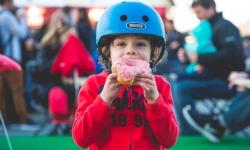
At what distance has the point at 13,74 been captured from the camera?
7652 millimetres

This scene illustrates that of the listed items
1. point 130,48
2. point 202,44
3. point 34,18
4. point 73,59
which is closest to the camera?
point 130,48

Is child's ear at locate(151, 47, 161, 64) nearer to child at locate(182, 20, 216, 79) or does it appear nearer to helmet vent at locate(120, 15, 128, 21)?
helmet vent at locate(120, 15, 128, 21)

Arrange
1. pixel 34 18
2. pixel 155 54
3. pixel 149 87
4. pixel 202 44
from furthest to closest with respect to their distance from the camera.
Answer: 1. pixel 34 18
2. pixel 202 44
3. pixel 155 54
4. pixel 149 87

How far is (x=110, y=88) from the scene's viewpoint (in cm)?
228

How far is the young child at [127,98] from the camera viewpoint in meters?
2.30

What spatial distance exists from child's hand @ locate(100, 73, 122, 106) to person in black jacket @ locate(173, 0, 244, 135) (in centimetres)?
407

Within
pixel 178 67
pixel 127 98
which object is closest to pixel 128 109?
pixel 127 98

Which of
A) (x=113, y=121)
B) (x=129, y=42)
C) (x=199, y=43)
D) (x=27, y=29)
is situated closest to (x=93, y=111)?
(x=113, y=121)

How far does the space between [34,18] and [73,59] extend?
1732 millimetres

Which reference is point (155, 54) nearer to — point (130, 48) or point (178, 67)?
point (130, 48)

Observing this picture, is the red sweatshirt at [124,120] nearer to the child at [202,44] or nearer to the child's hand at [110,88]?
the child's hand at [110,88]

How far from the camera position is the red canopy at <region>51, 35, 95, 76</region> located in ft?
23.5

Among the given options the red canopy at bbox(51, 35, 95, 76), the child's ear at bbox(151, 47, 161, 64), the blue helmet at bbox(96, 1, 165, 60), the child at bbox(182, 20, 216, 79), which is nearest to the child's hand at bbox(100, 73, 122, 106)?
the blue helmet at bbox(96, 1, 165, 60)

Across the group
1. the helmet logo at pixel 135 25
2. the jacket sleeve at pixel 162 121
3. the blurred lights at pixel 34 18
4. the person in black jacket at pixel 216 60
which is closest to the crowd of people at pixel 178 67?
the person in black jacket at pixel 216 60
